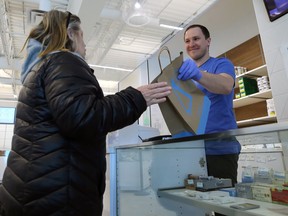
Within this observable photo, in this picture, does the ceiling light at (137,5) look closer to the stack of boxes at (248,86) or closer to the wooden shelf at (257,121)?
the stack of boxes at (248,86)

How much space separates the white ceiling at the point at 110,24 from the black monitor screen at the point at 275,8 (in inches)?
53.1

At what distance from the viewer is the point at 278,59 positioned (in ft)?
7.73

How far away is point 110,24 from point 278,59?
11.3 ft

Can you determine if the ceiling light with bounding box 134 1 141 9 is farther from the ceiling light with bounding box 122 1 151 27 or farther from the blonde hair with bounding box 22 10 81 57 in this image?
the blonde hair with bounding box 22 10 81 57

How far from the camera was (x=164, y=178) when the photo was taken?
1369 mm

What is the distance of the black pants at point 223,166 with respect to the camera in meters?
1.10

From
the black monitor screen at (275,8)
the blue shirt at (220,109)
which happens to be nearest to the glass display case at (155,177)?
the blue shirt at (220,109)

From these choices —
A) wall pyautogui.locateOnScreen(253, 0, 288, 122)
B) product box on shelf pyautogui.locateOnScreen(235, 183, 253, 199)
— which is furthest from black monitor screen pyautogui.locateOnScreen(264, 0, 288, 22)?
product box on shelf pyautogui.locateOnScreen(235, 183, 253, 199)

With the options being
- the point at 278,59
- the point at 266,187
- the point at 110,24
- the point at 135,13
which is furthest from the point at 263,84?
the point at 110,24

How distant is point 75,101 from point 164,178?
0.86 m

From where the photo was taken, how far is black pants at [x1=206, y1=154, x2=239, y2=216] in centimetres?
110

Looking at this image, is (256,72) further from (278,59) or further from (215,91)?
(215,91)

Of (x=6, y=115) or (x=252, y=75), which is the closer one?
(x=252, y=75)

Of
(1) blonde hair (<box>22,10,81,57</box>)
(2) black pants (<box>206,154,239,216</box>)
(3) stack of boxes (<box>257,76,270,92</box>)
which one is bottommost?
(2) black pants (<box>206,154,239,216</box>)
